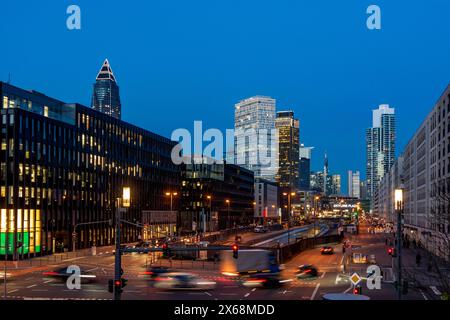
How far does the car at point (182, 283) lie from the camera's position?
44.5m

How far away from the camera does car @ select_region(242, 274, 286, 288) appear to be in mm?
47953

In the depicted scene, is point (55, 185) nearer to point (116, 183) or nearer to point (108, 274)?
point (116, 183)

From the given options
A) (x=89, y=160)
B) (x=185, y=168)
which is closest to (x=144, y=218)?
(x=89, y=160)

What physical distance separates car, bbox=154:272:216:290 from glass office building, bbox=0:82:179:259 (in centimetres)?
2388

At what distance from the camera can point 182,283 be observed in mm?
44625

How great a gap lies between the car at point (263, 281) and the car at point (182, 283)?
3501 millimetres

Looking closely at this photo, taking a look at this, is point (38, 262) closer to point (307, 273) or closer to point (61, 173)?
point (61, 173)

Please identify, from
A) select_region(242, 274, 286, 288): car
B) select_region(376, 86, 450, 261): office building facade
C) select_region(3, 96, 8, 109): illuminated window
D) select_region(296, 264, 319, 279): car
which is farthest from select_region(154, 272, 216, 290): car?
select_region(3, 96, 8, 109): illuminated window

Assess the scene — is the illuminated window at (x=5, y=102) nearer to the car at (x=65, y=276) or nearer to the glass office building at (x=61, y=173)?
the glass office building at (x=61, y=173)

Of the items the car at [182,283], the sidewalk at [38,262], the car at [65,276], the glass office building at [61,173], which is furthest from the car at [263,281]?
the glass office building at [61,173]

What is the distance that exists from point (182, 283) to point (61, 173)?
1985 inches

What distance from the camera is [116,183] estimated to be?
111 m
